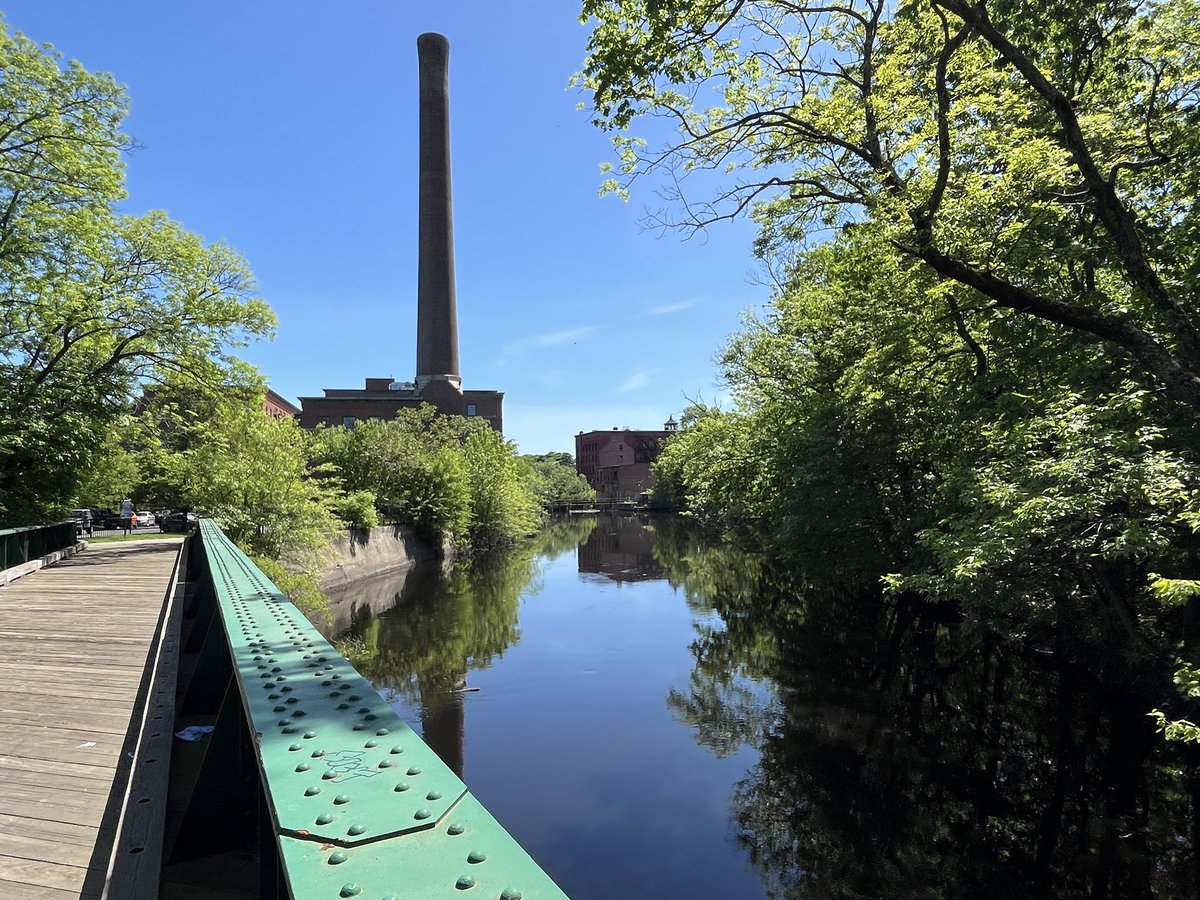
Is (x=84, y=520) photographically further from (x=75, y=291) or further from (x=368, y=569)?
(x=75, y=291)

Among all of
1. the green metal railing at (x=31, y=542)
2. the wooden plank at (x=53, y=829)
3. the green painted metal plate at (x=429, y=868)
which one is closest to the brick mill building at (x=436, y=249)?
the green metal railing at (x=31, y=542)

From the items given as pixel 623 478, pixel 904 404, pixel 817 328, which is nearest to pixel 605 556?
pixel 817 328

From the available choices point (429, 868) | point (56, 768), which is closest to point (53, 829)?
point (56, 768)

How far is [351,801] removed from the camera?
144 centimetres

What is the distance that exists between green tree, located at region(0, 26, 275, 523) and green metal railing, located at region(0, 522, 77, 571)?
3.75ft

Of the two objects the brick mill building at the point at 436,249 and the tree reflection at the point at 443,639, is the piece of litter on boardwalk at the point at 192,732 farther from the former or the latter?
the brick mill building at the point at 436,249

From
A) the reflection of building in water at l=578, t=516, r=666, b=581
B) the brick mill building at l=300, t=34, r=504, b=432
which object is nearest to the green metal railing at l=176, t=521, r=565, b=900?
the reflection of building in water at l=578, t=516, r=666, b=581

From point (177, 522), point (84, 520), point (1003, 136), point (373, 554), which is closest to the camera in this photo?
point (1003, 136)

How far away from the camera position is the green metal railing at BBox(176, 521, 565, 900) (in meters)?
1.19

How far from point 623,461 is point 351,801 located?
13216 cm

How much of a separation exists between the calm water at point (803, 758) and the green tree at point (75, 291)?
8804mm

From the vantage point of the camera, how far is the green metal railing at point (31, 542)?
35.5 ft

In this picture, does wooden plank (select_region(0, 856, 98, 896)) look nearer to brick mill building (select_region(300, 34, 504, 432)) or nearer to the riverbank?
the riverbank

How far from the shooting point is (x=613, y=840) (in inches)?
378
